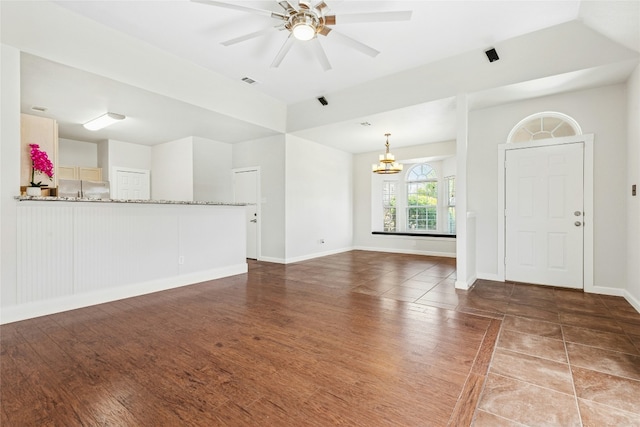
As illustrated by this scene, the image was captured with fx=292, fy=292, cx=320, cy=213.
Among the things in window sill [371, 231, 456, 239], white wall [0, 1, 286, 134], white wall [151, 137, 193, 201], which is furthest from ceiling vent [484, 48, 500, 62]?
white wall [151, 137, 193, 201]

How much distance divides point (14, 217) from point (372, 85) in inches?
196

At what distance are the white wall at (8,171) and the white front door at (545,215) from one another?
6.18 m

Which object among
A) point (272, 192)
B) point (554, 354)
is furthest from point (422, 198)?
point (554, 354)

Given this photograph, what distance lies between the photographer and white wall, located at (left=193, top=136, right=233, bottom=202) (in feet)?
22.1

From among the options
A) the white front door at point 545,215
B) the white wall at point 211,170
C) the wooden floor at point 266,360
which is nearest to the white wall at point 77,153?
the white wall at point 211,170

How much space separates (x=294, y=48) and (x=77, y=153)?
20.3 feet

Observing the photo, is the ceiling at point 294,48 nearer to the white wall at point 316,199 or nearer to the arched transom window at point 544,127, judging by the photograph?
the arched transom window at point 544,127

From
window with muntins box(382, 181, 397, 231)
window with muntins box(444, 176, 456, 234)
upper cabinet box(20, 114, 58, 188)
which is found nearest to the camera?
upper cabinet box(20, 114, 58, 188)

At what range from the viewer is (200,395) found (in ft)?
5.63

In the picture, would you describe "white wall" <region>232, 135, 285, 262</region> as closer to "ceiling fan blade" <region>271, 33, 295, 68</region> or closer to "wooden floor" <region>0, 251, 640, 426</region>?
"wooden floor" <region>0, 251, 640, 426</region>

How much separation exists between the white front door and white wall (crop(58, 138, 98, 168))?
892 cm

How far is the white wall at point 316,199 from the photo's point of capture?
6434 millimetres

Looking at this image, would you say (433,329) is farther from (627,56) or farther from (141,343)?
(627,56)

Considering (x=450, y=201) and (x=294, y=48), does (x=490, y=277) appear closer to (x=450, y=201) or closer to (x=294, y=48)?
(x=450, y=201)
